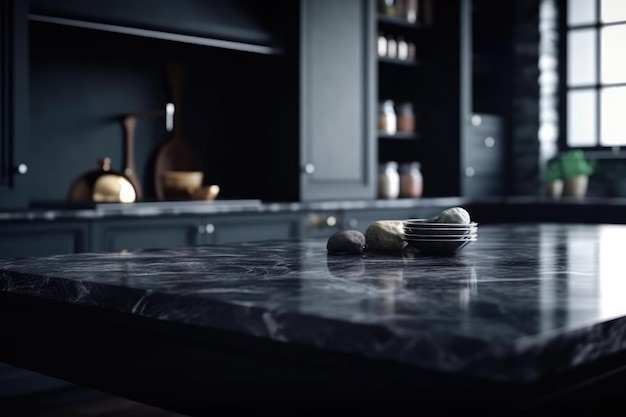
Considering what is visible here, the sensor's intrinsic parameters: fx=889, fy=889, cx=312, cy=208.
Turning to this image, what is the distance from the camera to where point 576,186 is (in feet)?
19.8

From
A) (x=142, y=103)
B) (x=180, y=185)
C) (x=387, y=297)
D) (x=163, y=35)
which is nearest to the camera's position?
(x=387, y=297)

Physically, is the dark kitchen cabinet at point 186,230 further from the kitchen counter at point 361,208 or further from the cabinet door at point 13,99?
the cabinet door at point 13,99

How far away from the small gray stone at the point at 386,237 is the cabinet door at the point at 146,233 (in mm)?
2016

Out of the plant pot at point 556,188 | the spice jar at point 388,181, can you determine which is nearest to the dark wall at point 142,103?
the spice jar at point 388,181

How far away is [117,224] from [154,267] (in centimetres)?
237

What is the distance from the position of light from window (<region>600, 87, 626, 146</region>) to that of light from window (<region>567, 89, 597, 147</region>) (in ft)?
0.21

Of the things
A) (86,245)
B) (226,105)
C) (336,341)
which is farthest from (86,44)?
(336,341)

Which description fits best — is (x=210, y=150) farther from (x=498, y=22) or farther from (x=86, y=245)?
(x=498, y=22)

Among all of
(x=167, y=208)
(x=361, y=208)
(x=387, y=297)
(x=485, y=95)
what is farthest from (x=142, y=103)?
(x=387, y=297)

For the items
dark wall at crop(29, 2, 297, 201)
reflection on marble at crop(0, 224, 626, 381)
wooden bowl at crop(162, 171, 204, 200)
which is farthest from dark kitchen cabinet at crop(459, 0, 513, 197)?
reflection on marble at crop(0, 224, 626, 381)

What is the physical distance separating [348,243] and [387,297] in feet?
2.12

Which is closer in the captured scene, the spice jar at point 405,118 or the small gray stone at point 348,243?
the small gray stone at point 348,243

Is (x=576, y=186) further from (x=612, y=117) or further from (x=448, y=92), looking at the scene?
(x=448, y=92)

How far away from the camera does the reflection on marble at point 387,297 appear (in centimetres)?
92
